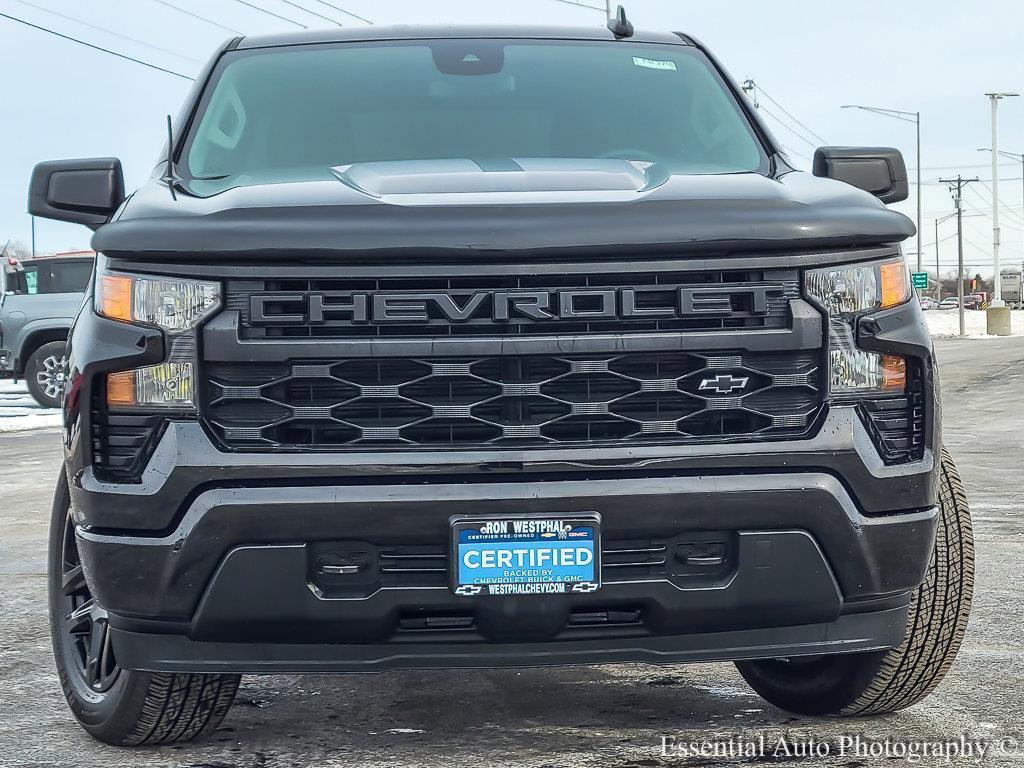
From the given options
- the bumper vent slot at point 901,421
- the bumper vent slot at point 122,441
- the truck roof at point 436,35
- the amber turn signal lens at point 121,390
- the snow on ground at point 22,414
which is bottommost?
the snow on ground at point 22,414

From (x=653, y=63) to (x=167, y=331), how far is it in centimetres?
217

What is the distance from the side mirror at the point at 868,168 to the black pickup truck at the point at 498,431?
935 millimetres

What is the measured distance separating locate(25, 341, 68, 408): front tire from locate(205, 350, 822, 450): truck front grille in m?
16.1

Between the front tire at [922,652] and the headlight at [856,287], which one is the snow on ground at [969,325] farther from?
the headlight at [856,287]

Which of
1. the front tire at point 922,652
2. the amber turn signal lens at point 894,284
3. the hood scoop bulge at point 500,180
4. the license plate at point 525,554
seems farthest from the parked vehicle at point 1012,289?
the license plate at point 525,554

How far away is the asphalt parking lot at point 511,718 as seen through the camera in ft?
10.9

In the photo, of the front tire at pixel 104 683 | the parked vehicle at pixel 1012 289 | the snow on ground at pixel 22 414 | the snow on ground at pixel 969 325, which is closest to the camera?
the front tire at pixel 104 683

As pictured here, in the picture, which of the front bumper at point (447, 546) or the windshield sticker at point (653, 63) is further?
the windshield sticker at point (653, 63)

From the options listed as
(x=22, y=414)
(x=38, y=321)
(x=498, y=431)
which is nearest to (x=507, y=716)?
(x=498, y=431)

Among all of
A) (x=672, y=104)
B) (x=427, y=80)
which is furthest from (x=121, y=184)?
(x=672, y=104)

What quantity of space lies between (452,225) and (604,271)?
0.33 metres

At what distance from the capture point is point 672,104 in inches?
169

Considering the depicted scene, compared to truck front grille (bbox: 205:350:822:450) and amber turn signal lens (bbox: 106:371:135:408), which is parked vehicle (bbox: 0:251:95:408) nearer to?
amber turn signal lens (bbox: 106:371:135:408)

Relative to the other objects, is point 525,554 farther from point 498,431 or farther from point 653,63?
point 653,63
